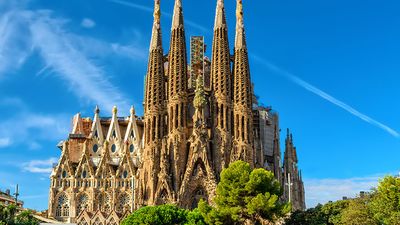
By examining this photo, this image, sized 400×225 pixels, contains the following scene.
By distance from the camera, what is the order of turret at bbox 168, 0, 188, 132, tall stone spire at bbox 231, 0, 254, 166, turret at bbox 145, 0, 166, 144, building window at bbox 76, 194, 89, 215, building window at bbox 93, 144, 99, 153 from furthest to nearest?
building window at bbox 93, 144, 99, 153 → building window at bbox 76, 194, 89, 215 → turret at bbox 145, 0, 166, 144 → turret at bbox 168, 0, 188, 132 → tall stone spire at bbox 231, 0, 254, 166

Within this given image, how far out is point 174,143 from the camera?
204 ft

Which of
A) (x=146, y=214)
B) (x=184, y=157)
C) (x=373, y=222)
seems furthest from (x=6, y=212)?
(x=184, y=157)

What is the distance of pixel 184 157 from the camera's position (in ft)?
206

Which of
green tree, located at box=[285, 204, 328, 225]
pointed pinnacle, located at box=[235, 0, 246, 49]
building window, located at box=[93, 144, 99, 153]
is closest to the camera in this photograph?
green tree, located at box=[285, 204, 328, 225]

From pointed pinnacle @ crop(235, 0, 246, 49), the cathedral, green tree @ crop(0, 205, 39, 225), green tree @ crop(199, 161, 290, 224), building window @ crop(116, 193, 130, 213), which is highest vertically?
pointed pinnacle @ crop(235, 0, 246, 49)

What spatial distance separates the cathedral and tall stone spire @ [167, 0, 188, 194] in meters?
0.11

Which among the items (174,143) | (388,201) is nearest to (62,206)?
(174,143)

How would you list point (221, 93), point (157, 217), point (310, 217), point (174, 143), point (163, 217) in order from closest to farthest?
point (157, 217)
point (163, 217)
point (310, 217)
point (174, 143)
point (221, 93)

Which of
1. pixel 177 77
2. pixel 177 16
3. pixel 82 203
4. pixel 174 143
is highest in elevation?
pixel 177 16

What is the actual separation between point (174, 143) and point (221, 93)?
7.64m

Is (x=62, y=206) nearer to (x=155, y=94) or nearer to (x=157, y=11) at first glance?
(x=155, y=94)

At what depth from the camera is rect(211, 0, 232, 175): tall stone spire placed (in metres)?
62.7

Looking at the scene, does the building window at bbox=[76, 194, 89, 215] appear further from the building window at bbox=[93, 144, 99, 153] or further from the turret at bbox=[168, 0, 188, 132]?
the turret at bbox=[168, 0, 188, 132]

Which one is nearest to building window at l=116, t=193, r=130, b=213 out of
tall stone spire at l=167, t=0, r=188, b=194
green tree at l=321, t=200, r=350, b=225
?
tall stone spire at l=167, t=0, r=188, b=194
